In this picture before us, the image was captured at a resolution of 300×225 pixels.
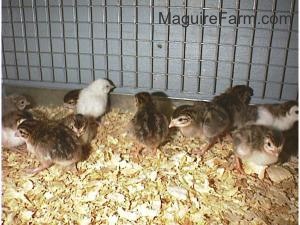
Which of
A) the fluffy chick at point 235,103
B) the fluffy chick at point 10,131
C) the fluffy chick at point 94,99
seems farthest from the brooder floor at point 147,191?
the fluffy chick at point 94,99

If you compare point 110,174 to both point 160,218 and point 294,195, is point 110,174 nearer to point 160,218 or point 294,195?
point 160,218

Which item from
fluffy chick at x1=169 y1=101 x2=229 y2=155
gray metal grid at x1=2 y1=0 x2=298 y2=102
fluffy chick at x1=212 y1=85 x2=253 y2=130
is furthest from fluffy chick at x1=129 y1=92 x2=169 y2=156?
gray metal grid at x1=2 y1=0 x2=298 y2=102

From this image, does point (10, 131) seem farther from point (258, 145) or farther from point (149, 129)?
point (258, 145)

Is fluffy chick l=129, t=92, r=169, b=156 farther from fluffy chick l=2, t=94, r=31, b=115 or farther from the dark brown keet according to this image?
fluffy chick l=2, t=94, r=31, b=115

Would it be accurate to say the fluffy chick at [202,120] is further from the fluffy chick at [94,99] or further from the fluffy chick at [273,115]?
the fluffy chick at [94,99]

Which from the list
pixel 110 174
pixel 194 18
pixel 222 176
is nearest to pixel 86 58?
pixel 194 18

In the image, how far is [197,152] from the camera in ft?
7.61

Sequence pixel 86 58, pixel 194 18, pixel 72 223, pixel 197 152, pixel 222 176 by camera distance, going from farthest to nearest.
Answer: pixel 86 58
pixel 194 18
pixel 197 152
pixel 222 176
pixel 72 223

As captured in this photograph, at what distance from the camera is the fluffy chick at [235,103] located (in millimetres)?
2352

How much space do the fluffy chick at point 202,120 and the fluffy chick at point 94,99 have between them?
25.7 inches

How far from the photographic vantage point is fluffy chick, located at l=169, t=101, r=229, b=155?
2.22 m

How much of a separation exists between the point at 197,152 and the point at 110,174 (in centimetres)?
59

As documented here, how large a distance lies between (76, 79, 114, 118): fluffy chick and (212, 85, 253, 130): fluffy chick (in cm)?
81

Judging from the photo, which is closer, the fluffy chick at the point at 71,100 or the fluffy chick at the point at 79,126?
the fluffy chick at the point at 79,126
